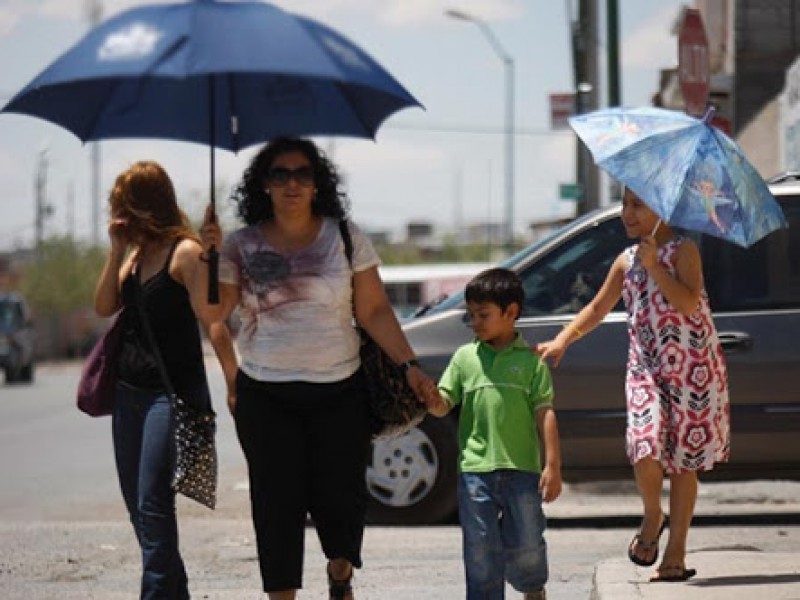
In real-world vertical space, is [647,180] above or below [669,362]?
above

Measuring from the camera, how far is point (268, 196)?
22.5 ft

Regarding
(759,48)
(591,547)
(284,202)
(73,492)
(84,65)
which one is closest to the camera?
(84,65)

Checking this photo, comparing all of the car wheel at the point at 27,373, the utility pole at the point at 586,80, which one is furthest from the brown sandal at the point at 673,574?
the car wheel at the point at 27,373

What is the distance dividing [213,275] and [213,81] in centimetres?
70

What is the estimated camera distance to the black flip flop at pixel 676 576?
767cm

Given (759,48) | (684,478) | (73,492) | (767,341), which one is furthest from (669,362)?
(759,48)

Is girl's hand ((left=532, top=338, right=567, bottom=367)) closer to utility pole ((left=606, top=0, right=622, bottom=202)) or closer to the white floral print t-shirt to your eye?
the white floral print t-shirt

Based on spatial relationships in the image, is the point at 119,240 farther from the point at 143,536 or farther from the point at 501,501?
the point at 501,501

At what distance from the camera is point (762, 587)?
289 inches

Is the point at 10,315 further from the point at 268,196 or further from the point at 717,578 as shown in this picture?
the point at 268,196

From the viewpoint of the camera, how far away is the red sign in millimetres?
12461

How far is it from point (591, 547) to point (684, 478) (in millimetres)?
2979

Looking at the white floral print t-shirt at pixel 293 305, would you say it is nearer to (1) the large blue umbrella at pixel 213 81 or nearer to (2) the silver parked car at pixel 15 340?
(1) the large blue umbrella at pixel 213 81

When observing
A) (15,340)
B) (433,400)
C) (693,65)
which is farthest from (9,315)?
(433,400)
